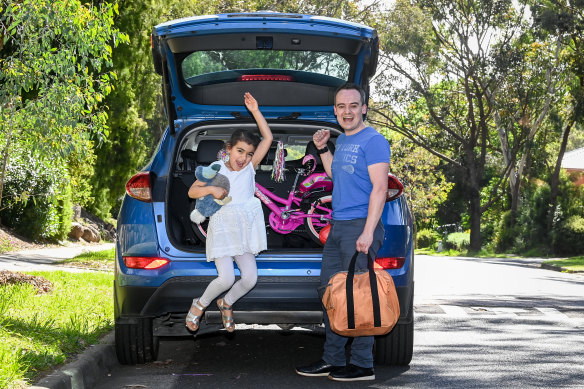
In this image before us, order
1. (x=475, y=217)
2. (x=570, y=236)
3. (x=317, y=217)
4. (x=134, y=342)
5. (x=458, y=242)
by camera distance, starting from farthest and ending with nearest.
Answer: (x=458, y=242)
(x=475, y=217)
(x=570, y=236)
(x=317, y=217)
(x=134, y=342)

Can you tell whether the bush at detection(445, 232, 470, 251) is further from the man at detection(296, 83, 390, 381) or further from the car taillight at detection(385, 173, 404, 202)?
the man at detection(296, 83, 390, 381)

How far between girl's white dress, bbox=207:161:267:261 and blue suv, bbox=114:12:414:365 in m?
0.11

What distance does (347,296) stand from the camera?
5391 millimetres

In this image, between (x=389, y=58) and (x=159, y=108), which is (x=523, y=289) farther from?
(x=159, y=108)

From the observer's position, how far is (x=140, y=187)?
232 inches

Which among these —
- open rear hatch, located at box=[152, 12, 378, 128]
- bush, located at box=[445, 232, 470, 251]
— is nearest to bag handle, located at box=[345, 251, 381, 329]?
open rear hatch, located at box=[152, 12, 378, 128]

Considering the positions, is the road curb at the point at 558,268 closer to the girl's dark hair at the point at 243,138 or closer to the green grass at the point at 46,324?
the green grass at the point at 46,324

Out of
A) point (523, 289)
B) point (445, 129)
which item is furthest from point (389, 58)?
point (523, 289)

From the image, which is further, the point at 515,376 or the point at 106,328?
the point at 106,328

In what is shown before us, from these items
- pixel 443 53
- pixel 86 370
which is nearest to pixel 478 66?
pixel 443 53

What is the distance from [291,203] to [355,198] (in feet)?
3.74

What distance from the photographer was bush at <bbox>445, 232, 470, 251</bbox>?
56.0 m

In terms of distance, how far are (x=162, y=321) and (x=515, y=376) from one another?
248cm

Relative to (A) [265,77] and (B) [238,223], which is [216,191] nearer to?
(B) [238,223]
